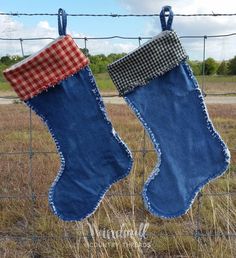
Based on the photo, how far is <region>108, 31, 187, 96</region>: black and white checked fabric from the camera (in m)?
2.05

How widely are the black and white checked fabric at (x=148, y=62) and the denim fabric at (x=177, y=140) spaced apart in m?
0.04

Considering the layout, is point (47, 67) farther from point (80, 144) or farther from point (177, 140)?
point (177, 140)

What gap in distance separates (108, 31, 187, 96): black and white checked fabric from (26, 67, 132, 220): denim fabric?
12 cm

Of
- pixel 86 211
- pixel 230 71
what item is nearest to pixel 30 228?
pixel 86 211

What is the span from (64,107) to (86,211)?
499 mm

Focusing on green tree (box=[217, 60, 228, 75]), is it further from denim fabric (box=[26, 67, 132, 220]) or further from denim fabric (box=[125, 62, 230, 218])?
denim fabric (box=[26, 67, 132, 220])

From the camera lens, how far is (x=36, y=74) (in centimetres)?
207

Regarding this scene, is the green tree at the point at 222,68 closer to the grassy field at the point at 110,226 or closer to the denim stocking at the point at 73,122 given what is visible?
the grassy field at the point at 110,226

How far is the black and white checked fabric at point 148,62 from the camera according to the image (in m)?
2.05

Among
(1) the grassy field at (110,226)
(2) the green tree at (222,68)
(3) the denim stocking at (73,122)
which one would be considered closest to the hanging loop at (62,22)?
(3) the denim stocking at (73,122)

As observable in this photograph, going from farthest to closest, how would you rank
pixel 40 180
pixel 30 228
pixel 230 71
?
pixel 230 71 → pixel 40 180 → pixel 30 228

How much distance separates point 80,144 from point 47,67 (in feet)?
1.24

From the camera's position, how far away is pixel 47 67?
206 cm

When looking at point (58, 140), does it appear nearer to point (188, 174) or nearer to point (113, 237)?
point (188, 174)
